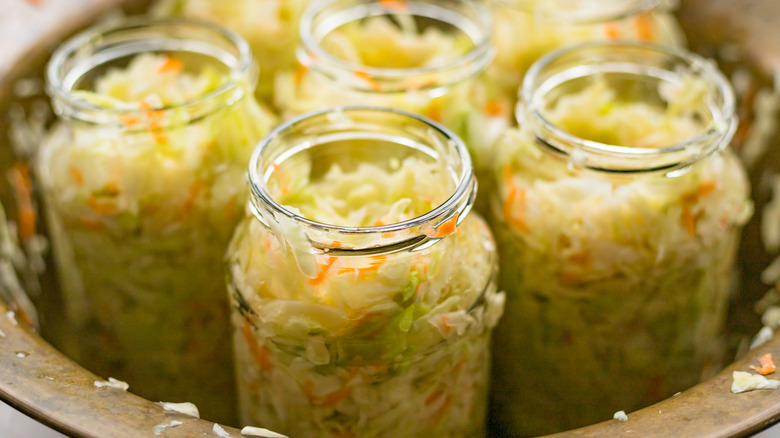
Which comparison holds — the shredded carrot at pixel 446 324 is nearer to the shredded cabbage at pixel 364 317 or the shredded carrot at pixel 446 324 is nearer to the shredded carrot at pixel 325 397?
the shredded cabbage at pixel 364 317

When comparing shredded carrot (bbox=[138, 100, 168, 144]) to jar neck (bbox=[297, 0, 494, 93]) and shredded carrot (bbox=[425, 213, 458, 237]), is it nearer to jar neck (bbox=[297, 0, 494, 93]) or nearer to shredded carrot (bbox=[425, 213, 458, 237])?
jar neck (bbox=[297, 0, 494, 93])

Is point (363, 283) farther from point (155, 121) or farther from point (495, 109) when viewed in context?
point (495, 109)

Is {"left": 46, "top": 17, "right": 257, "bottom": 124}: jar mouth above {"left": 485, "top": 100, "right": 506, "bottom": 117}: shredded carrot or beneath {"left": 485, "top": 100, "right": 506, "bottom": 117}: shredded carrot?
above

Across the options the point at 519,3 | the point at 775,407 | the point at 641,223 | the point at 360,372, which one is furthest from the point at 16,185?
the point at 775,407

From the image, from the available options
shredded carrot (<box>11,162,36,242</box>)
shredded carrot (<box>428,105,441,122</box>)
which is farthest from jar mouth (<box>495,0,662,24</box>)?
shredded carrot (<box>11,162,36,242</box>)

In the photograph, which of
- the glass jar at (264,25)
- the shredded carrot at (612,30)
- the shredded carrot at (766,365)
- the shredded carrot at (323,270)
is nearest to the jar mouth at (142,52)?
the glass jar at (264,25)

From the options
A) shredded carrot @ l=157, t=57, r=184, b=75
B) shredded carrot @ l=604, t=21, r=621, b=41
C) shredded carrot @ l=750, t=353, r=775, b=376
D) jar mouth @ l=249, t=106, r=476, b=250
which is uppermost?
shredded carrot @ l=157, t=57, r=184, b=75

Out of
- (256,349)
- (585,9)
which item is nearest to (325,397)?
(256,349)
